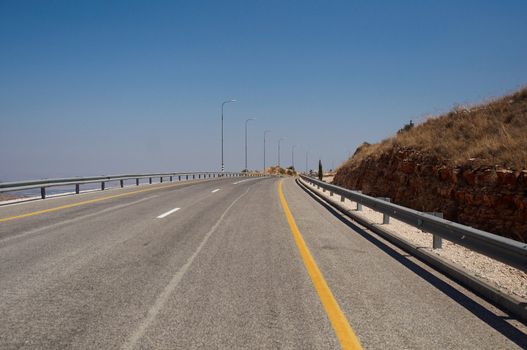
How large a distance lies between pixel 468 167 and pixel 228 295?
32.9 ft

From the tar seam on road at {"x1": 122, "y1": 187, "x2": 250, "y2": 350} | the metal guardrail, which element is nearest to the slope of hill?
the metal guardrail

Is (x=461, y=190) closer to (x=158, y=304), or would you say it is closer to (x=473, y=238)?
(x=473, y=238)

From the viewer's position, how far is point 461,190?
1233 cm

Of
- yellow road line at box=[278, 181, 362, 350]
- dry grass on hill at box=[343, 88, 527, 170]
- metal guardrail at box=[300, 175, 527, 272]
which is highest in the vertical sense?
dry grass on hill at box=[343, 88, 527, 170]

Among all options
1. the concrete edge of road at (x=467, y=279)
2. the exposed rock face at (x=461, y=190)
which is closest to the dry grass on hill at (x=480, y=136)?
the exposed rock face at (x=461, y=190)

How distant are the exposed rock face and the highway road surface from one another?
3.94m

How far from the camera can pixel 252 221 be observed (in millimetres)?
11031

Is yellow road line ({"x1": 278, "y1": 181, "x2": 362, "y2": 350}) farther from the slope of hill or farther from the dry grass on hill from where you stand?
the dry grass on hill

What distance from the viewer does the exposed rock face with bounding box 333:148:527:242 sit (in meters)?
10.2

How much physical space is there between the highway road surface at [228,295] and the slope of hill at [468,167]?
13.5ft

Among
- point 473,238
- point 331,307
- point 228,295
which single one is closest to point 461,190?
point 473,238

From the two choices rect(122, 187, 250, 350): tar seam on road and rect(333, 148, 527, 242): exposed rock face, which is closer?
rect(122, 187, 250, 350): tar seam on road

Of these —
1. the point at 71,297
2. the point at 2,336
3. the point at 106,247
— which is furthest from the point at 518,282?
the point at 106,247

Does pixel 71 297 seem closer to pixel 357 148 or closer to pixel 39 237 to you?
pixel 39 237
